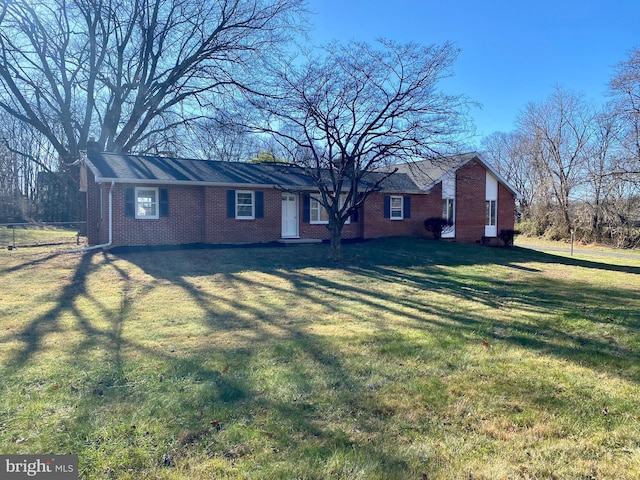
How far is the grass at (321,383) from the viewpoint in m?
2.92

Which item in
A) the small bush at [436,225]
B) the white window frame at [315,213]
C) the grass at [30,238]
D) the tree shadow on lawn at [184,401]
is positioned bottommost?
the tree shadow on lawn at [184,401]

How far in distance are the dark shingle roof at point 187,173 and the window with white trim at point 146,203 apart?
0.52 m

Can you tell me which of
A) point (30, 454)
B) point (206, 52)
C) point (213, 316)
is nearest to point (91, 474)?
point (30, 454)

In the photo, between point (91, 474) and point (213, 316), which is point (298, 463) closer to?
point (91, 474)

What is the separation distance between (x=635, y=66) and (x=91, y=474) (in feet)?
90.2

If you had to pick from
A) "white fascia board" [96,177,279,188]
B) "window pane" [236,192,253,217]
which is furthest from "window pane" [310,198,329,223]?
"window pane" [236,192,253,217]

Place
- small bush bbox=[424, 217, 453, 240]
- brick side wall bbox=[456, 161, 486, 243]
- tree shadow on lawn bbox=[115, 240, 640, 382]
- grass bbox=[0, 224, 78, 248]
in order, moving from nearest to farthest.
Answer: tree shadow on lawn bbox=[115, 240, 640, 382] → grass bbox=[0, 224, 78, 248] → small bush bbox=[424, 217, 453, 240] → brick side wall bbox=[456, 161, 486, 243]

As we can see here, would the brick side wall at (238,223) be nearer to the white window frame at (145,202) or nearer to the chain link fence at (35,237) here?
the white window frame at (145,202)

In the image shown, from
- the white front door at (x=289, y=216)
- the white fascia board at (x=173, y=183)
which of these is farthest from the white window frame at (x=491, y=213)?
the white fascia board at (x=173, y=183)

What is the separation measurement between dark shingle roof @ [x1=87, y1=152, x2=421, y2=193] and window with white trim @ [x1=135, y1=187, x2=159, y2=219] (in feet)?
1.70

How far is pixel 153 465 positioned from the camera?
2799 mm

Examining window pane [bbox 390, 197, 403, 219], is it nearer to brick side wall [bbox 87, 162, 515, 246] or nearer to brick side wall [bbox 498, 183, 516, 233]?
brick side wall [bbox 87, 162, 515, 246]

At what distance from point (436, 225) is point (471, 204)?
123 inches

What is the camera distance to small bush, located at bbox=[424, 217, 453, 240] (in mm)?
21500
